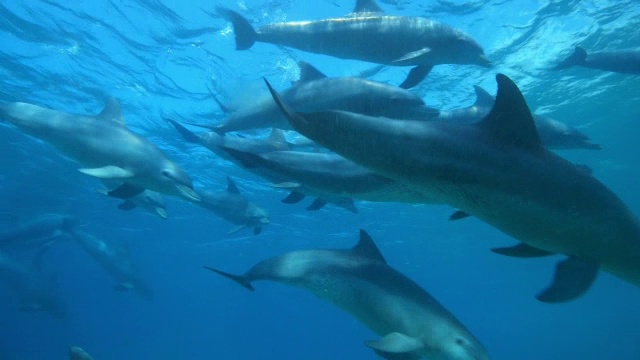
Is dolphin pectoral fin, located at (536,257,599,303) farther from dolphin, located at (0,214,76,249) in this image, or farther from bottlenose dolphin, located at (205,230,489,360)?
dolphin, located at (0,214,76,249)

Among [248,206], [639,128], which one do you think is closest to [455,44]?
[248,206]

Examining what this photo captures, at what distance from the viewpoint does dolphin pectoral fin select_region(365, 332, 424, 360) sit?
5.34m

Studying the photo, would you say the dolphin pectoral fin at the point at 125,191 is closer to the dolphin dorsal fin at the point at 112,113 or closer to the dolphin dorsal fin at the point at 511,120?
the dolphin dorsal fin at the point at 112,113

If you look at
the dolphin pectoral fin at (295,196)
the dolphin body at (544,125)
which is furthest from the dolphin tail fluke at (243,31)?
the dolphin body at (544,125)

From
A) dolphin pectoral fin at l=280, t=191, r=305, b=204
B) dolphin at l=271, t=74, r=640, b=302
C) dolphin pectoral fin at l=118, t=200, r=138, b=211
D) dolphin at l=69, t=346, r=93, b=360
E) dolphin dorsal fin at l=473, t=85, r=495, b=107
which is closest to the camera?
dolphin at l=271, t=74, r=640, b=302

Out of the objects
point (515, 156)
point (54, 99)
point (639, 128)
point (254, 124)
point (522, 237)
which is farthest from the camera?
point (639, 128)

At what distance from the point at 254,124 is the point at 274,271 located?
2.57 m

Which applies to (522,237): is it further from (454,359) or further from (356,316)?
(356,316)

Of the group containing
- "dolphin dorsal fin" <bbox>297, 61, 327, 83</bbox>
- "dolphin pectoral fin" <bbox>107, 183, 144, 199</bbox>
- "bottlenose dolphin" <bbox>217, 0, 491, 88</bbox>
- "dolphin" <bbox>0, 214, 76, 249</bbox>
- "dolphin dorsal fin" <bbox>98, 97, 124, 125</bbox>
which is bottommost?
"dolphin" <bbox>0, 214, 76, 249</bbox>

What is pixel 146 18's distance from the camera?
14.9 metres

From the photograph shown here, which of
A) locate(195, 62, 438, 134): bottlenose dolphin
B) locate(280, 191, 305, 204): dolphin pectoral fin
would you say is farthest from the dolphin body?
locate(280, 191, 305, 204): dolphin pectoral fin

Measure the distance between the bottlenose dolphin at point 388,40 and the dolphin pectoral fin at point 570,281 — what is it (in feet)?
13.1

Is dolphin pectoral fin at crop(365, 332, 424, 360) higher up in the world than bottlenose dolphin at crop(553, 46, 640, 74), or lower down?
lower down

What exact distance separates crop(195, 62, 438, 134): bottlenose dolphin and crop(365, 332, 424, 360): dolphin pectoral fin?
9.85 feet
